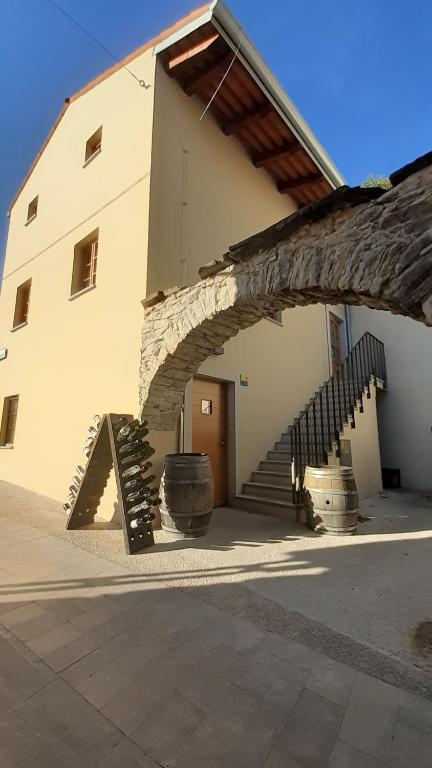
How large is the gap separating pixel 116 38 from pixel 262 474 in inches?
286

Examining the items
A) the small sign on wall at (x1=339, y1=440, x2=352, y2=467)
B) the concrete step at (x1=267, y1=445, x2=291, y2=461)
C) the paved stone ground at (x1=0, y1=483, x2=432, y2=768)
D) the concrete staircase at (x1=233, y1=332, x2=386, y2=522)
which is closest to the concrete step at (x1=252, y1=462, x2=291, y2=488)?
the concrete staircase at (x1=233, y1=332, x2=386, y2=522)

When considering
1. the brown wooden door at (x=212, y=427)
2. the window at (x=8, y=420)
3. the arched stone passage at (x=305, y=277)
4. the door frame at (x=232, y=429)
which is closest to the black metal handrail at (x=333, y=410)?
the door frame at (x=232, y=429)

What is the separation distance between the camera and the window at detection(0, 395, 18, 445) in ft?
24.5

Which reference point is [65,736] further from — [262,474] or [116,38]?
[116,38]

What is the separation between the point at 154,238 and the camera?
4.93m

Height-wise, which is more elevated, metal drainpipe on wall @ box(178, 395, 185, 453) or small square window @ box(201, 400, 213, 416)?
small square window @ box(201, 400, 213, 416)

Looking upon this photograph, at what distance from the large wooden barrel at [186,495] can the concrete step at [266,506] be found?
4.65 ft

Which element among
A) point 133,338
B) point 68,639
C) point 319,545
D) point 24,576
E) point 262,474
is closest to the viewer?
point 68,639

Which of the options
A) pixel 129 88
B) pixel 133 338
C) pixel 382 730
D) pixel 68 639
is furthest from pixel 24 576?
pixel 129 88

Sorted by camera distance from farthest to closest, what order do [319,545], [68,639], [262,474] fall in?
[262,474], [319,545], [68,639]

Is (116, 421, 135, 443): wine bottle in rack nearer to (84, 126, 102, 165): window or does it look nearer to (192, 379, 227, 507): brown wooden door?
(192, 379, 227, 507): brown wooden door

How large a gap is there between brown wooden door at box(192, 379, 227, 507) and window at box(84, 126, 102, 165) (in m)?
4.79

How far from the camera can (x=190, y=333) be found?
398 cm

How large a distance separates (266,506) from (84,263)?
5378 mm
